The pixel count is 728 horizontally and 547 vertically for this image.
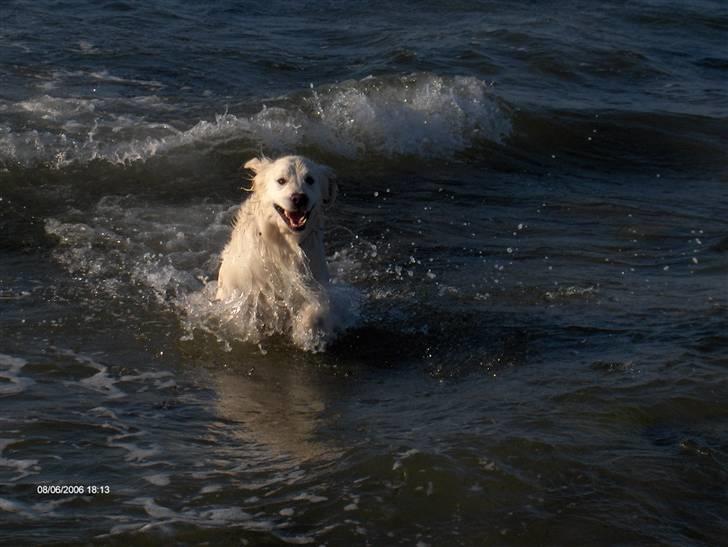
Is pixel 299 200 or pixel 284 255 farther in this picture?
pixel 284 255

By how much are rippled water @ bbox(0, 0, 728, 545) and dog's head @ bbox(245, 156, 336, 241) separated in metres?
0.89

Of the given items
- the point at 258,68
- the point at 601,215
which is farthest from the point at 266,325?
the point at 258,68

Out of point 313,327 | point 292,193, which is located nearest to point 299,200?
point 292,193

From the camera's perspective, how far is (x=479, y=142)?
1459 cm

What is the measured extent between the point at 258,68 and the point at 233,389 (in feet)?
31.3

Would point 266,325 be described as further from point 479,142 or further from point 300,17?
point 300,17

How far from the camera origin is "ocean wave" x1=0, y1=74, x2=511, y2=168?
12.9 metres

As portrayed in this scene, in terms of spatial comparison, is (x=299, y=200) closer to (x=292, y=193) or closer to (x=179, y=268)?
(x=292, y=193)

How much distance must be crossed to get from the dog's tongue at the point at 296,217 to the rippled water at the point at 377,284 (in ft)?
2.93

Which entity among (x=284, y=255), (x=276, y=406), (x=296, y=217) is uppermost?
(x=296, y=217)

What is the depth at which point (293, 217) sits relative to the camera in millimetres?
8367

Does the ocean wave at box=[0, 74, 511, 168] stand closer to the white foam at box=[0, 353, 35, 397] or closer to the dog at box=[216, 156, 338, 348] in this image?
the dog at box=[216, 156, 338, 348]

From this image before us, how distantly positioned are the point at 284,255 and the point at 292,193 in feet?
2.01
